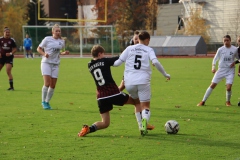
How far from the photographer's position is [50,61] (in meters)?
13.2

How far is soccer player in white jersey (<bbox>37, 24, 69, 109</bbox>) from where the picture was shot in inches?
515

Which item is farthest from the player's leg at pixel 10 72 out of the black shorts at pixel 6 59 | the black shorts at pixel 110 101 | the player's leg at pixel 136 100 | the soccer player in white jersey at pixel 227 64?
the black shorts at pixel 110 101

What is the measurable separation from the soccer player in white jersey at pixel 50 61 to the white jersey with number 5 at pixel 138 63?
4.49 m

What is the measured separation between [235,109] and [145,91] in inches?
172

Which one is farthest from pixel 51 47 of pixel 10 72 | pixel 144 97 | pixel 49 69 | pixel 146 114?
pixel 10 72

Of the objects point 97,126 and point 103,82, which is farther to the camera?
point 97,126

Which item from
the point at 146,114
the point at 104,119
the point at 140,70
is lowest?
the point at 104,119

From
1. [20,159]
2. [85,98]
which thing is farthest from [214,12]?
[20,159]

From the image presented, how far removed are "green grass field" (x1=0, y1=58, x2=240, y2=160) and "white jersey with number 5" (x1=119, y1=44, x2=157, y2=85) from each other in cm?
105

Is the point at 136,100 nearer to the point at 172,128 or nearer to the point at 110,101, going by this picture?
the point at 110,101

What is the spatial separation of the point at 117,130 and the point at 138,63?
1.50 meters

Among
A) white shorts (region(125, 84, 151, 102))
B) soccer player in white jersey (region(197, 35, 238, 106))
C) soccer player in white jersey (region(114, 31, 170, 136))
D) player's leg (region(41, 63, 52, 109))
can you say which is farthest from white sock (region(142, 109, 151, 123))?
player's leg (region(41, 63, 52, 109))

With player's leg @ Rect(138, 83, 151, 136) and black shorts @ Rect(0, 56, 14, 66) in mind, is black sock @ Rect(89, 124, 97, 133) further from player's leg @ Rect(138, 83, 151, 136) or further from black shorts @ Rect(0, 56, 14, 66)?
black shorts @ Rect(0, 56, 14, 66)

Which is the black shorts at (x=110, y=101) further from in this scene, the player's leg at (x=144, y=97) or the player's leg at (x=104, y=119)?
the player's leg at (x=144, y=97)
